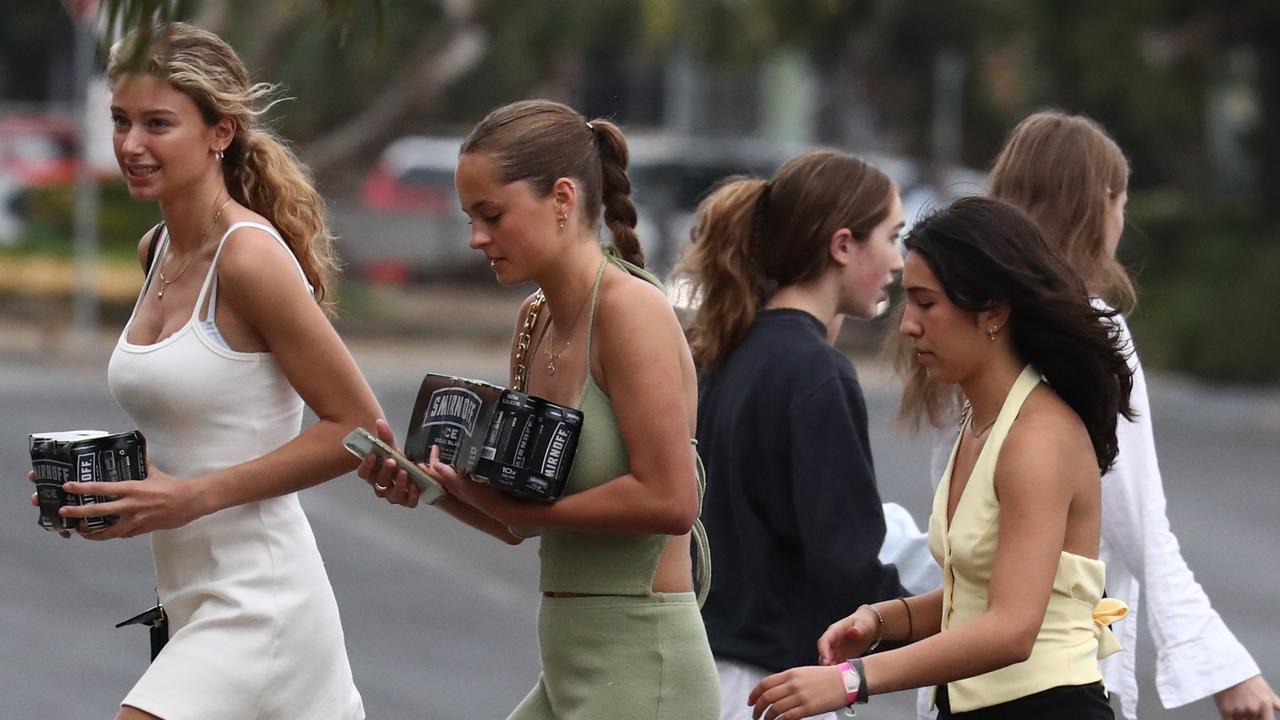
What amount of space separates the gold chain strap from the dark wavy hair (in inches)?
28.8

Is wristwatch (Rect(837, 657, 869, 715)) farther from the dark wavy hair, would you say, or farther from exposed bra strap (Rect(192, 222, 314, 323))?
exposed bra strap (Rect(192, 222, 314, 323))

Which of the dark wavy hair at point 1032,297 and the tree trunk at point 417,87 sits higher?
the tree trunk at point 417,87

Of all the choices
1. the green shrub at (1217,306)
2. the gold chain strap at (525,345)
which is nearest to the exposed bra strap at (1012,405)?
the gold chain strap at (525,345)

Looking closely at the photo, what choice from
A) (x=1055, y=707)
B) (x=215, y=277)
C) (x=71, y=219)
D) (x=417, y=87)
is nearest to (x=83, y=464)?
(x=215, y=277)

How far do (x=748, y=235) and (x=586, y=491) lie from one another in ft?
3.98

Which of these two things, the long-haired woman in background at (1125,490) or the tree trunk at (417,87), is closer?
the long-haired woman in background at (1125,490)

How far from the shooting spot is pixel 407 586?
30.3 feet

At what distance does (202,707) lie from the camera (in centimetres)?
335

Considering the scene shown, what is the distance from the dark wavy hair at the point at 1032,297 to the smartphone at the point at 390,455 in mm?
861

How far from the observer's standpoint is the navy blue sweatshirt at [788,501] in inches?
148

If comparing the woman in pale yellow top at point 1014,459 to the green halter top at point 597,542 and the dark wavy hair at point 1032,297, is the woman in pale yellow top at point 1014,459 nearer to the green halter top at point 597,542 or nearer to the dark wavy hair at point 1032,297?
the dark wavy hair at point 1032,297

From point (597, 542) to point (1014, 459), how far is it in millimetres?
694

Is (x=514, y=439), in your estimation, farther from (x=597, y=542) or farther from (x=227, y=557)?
(x=227, y=557)

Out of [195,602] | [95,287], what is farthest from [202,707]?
[95,287]
